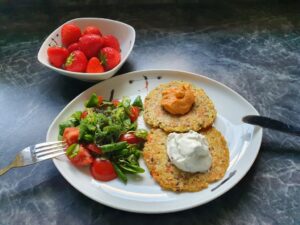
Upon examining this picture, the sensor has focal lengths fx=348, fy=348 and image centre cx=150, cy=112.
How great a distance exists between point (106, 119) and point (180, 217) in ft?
1.26

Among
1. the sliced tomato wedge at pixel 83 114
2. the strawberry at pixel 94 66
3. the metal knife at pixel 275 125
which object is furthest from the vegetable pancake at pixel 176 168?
the strawberry at pixel 94 66

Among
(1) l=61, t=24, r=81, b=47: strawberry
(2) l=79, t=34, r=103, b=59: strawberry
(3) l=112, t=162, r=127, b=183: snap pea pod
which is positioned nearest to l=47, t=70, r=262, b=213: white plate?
(3) l=112, t=162, r=127, b=183: snap pea pod

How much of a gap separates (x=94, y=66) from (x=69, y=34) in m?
0.20

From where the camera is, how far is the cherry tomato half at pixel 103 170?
104cm

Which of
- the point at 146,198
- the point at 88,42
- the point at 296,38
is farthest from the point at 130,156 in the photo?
the point at 296,38

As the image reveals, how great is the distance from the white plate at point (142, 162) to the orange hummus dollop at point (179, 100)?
11 cm

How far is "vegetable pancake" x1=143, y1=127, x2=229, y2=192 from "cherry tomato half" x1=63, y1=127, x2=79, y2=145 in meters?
0.22

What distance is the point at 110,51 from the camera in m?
1.35

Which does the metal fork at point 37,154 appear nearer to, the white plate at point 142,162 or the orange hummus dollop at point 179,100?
the white plate at point 142,162

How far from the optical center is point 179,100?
3.91 feet

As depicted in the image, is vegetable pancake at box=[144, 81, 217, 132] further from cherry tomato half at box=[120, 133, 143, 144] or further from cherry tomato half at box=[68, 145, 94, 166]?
cherry tomato half at box=[68, 145, 94, 166]

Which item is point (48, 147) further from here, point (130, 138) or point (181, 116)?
point (181, 116)

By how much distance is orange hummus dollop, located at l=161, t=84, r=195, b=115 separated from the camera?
119cm

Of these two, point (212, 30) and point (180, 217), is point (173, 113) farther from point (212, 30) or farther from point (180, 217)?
point (212, 30)
